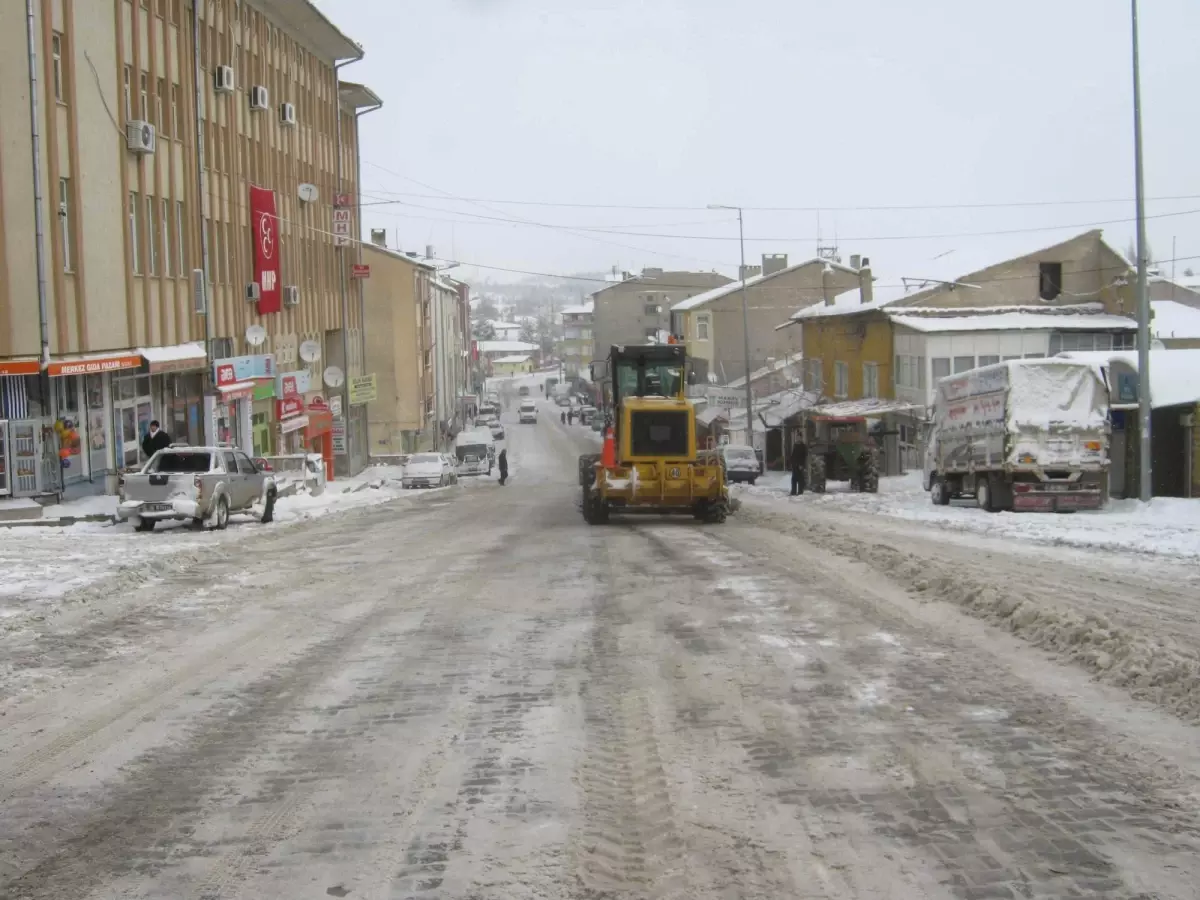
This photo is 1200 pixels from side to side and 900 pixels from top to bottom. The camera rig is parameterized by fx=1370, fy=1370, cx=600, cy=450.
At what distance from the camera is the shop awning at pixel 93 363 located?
91.4 ft

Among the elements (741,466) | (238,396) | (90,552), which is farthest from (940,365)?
(90,552)

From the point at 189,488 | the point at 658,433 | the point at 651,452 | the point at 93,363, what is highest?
the point at 93,363

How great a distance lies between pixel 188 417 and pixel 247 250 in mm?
7035

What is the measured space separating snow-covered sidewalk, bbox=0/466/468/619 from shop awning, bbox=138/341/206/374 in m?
4.85

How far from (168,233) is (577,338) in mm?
148439

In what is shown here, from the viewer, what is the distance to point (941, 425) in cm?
3428

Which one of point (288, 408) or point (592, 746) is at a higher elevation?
point (288, 408)

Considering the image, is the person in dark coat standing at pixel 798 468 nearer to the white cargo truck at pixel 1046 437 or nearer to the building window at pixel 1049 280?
the white cargo truck at pixel 1046 437

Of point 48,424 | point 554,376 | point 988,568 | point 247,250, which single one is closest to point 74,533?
point 48,424

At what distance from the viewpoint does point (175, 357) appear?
35438mm

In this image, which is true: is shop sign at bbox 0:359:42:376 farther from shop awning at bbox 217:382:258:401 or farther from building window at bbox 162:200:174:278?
shop awning at bbox 217:382:258:401

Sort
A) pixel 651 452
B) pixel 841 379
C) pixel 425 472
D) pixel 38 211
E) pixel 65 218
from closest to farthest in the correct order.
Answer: pixel 651 452
pixel 38 211
pixel 65 218
pixel 425 472
pixel 841 379

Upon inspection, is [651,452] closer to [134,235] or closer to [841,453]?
[134,235]

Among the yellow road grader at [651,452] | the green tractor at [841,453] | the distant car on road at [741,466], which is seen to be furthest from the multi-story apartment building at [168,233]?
the green tractor at [841,453]
